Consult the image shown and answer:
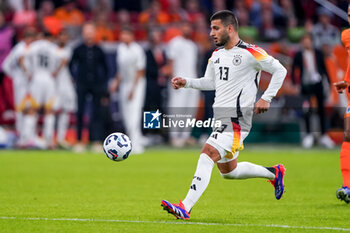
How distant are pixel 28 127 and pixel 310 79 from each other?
733cm

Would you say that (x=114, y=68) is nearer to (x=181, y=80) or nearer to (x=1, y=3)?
(x=1, y=3)

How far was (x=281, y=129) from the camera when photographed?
2136 centimetres

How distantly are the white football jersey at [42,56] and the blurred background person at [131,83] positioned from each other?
159 cm

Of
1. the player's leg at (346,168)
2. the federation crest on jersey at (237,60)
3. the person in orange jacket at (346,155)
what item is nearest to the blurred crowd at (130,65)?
the person in orange jacket at (346,155)

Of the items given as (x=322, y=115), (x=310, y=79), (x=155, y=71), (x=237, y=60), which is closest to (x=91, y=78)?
(x=155, y=71)

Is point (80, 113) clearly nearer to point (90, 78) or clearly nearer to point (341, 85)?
point (90, 78)

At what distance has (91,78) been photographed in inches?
744

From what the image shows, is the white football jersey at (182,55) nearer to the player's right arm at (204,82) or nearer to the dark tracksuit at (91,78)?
the dark tracksuit at (91,78)

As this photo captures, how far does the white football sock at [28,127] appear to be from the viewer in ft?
63.9

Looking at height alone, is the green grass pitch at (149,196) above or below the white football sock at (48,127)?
above

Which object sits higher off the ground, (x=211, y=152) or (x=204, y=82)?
(x=204, y=82)

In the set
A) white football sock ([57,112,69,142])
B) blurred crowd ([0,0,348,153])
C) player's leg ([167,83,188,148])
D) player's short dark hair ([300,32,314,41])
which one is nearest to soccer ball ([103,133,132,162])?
blurred crowd ([0,0,348,153])

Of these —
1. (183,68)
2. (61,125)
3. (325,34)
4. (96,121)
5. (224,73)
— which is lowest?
(61,125)

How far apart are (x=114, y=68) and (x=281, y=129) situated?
15.6 ft
